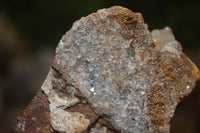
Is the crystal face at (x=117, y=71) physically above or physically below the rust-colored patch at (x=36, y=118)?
above

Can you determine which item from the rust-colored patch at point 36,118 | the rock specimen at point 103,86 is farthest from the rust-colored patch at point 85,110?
the rust-colored patch at point 36,118

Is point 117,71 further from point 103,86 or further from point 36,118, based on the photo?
point 36,118

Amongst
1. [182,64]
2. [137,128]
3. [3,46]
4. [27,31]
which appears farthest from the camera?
[3,46]

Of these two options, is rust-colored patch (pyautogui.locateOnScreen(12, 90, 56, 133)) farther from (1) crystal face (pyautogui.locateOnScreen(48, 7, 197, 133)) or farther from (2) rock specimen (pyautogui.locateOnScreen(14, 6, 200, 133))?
(1) crystal face (pyautogui.locateOnScreen(48, 7, 197, 133))

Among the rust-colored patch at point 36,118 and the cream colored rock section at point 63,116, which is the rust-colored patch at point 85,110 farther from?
the rust-colored patch at point 36,118

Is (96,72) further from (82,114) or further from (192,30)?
(192,30)

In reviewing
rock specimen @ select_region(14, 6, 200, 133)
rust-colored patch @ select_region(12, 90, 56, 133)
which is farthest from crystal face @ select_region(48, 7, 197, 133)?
rust-colored patch @ select_region(12, 90, 56, 133)

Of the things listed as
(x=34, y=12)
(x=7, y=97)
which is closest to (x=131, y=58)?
(x=34, y=12)

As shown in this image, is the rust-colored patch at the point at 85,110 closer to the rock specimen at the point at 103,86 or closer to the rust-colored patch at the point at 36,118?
the rock specimen at the point at 103,86
